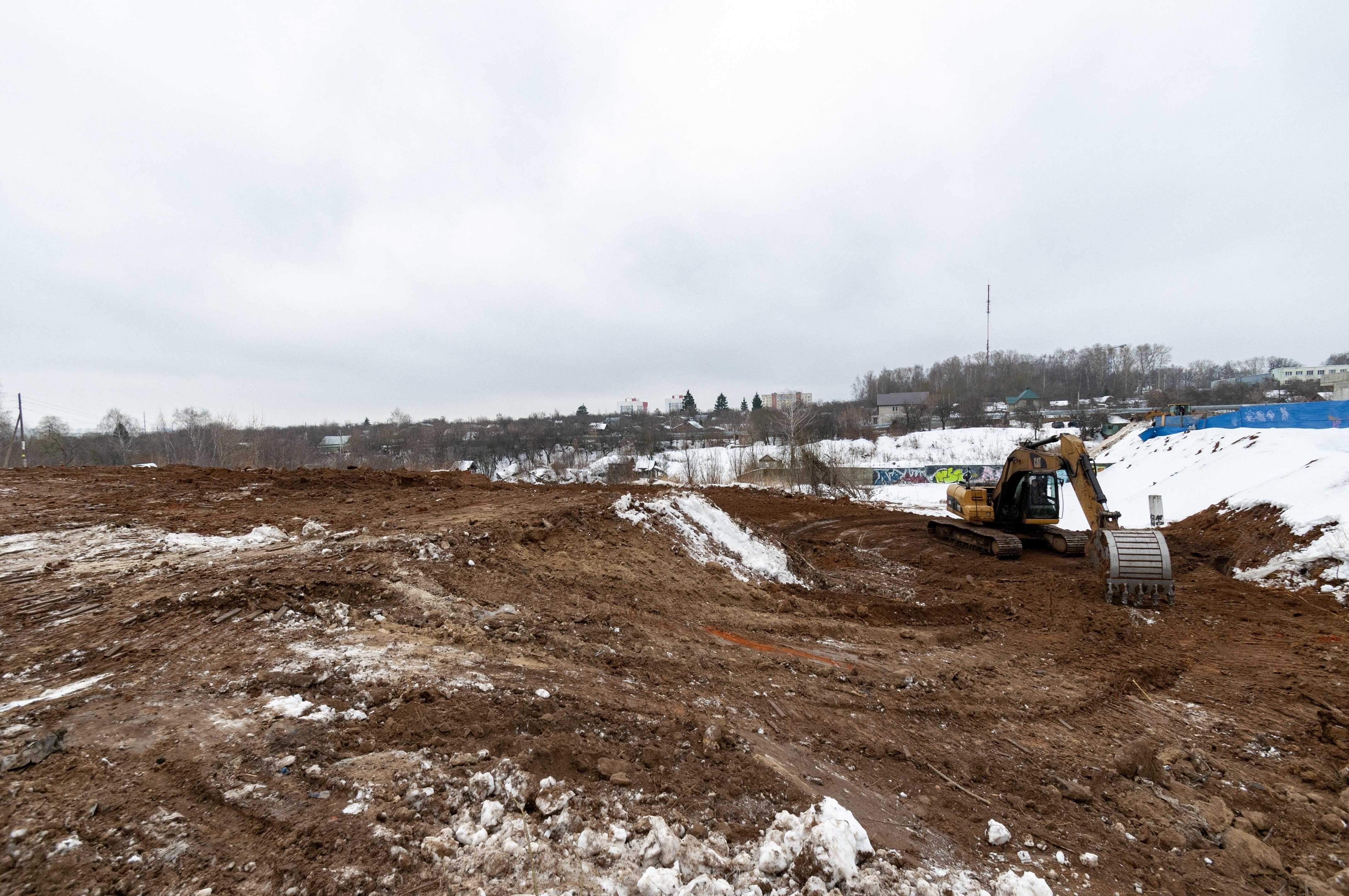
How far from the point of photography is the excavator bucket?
9289 mm

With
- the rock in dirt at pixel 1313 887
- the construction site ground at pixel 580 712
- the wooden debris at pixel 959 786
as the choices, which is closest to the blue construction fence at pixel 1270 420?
the construction site ground at pixel 580 712

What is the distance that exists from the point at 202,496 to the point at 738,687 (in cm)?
1194

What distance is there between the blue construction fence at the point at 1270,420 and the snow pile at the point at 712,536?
27.6m

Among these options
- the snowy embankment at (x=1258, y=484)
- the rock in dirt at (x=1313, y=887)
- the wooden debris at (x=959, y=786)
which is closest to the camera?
the rock in dirt at (x=1313, y=887)

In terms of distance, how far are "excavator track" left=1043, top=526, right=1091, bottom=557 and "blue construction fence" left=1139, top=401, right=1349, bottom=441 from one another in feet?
66.7

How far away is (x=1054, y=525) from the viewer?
1466 cm

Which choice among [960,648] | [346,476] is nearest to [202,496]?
[346,476]

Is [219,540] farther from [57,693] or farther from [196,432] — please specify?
[196,432]

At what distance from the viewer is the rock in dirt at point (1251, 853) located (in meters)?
3.45

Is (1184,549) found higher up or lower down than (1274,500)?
lower down

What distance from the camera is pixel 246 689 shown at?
13.7 ft

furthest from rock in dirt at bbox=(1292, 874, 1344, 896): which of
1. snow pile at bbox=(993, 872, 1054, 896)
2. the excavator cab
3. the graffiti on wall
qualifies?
the graffiti on wall

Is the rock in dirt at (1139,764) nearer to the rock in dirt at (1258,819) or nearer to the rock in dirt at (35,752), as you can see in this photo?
the rock in dirt at (1258,819)

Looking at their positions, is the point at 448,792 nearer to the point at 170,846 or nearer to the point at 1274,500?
the point at 170,846
